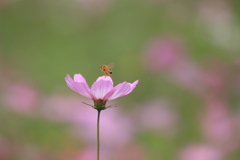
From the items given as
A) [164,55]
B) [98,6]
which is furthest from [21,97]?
[98,6]

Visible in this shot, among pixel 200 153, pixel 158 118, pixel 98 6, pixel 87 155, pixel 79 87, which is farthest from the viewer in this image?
pixel 98 6

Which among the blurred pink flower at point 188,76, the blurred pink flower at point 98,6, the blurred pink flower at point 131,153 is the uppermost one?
the blurred pink flower at point 98,6

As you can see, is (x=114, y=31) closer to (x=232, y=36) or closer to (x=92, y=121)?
(x=232, y=36)

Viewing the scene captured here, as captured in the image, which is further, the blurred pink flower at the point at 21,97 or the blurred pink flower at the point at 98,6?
the blurred pink flower at the point at 98,6

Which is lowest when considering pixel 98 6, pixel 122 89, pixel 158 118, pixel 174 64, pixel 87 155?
pixel 122 89

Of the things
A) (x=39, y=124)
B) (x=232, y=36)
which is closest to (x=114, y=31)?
(x=232, y=36)

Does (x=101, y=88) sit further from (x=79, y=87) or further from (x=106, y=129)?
(x=106, y=129)

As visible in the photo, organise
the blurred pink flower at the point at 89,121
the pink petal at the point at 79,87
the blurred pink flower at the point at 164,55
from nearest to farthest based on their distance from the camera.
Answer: the pink petal at the point at 79,87, the blurred pink flower at the point at 89,121, the blurred pink flower at the point at 164,55

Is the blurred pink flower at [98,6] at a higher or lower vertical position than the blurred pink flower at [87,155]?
higher

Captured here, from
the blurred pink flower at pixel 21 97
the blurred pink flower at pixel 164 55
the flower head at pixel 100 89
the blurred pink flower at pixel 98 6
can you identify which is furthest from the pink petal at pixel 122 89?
the blurred pink flower at pixel 98 6

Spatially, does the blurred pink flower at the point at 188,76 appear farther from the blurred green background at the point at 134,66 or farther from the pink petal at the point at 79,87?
the pink petal at the point at 79,87
